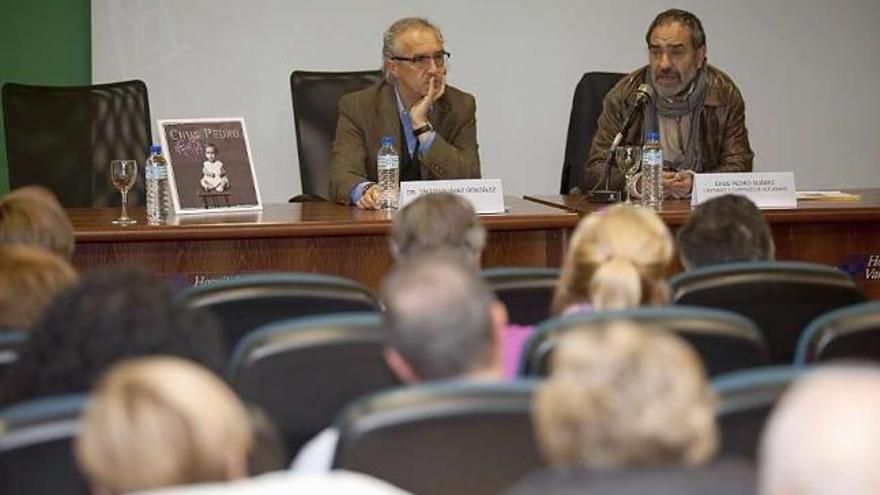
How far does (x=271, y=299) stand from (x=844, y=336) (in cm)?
102

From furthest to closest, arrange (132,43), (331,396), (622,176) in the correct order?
(132,43) → (622,176) → (331,396)

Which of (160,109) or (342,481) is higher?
(160,109)

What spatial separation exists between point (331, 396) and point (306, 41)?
4.34 meters

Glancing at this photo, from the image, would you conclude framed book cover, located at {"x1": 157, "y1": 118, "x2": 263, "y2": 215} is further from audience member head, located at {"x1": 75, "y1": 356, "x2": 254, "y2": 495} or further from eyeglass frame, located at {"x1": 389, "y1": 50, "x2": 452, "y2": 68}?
audience member head, located at {"x1": 75, "y1": 356, "x2": 254, "y2": 495}

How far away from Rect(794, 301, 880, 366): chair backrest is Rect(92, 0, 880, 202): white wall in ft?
14.4

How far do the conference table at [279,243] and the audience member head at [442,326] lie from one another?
2.35 meters

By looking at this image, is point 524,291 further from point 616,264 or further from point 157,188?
point 157,188

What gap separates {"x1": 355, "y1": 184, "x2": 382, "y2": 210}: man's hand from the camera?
482cm

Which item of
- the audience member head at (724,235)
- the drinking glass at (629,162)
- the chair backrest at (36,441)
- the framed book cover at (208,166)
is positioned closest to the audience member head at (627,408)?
the chair backrest at (36,441)

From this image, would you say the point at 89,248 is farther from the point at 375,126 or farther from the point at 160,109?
the point at 160,109

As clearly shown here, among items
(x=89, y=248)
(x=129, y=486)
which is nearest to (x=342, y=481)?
(x=129, y=486)

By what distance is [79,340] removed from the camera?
1912 millimetres

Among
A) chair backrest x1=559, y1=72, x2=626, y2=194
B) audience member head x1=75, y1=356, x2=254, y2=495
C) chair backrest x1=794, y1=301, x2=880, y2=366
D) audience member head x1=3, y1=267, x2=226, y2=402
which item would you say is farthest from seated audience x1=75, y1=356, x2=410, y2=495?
chair backrest x1=559, y1=72, x2=626, y2=194

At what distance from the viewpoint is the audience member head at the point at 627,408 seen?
150cm
